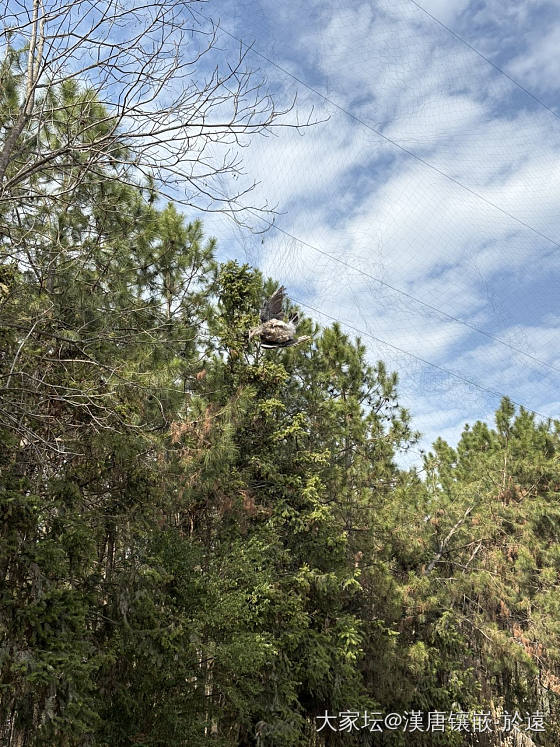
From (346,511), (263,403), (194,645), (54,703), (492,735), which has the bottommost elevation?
(492,735)

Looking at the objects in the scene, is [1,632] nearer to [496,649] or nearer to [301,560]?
[301,560]

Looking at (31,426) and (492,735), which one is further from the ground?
(31,426)

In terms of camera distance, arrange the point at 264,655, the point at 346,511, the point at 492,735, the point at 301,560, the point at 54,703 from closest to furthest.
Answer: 1. the point at 54,703
2. the point at 264,655
3. the point at 301,560
4. the point at 346,511
5. the point at 492,735

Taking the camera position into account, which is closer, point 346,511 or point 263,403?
point 263,403

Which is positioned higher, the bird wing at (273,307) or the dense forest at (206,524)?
the bird wing at (273,307)

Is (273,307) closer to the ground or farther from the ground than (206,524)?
farther from the ground

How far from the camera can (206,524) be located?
7.90 m

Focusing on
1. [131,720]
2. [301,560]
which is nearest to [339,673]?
[301,560]

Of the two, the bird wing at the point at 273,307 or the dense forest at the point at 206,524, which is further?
the bird wing at the point at 273,307

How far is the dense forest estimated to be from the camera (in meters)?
4.59

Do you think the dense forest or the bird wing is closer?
the dense forest

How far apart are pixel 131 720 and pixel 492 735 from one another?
25.3 ft

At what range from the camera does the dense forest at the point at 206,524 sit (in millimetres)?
4594

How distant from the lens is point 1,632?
441 cm
